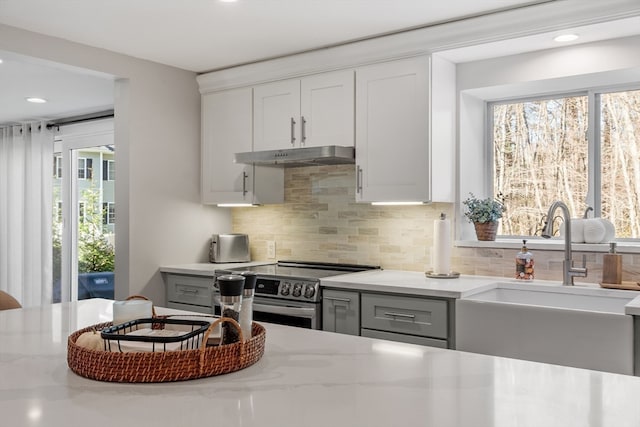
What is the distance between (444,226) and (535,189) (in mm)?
667

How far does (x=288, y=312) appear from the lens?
10.7 feet

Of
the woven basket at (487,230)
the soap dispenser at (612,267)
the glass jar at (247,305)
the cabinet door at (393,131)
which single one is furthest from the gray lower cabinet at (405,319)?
the glass jar at (247,305)

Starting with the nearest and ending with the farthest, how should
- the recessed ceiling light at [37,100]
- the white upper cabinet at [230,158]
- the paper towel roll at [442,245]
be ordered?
the paper towel roll at [442,245]
the white upper cabinet at [230,158]
the recessed ceiling light at [37,100]

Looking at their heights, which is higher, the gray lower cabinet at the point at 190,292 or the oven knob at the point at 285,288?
the oven knob at the point at 285,288

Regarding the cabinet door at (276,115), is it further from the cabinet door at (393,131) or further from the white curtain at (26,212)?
the white curtain at (26,212)

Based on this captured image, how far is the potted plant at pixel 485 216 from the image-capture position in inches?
131

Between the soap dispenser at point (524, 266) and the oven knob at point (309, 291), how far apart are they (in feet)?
3.73

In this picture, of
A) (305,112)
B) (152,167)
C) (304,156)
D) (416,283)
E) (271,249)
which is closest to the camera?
(416,283)

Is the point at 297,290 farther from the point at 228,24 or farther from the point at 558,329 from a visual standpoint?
the point at 228,24

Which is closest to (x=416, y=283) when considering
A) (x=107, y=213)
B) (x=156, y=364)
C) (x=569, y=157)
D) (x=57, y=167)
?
(x=569, y=157)

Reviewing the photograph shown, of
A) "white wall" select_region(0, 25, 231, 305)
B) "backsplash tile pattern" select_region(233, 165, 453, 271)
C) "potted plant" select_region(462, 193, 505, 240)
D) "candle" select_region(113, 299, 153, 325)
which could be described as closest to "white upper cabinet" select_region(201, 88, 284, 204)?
"white wall" select_region(0, 25, 231, 305)

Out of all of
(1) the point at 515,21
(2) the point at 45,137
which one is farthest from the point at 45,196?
(1) the point at 515,21

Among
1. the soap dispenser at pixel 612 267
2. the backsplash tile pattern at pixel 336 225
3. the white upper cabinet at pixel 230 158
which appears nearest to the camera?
the soap dispenser at pixel 612 267

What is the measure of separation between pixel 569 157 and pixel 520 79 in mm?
544
